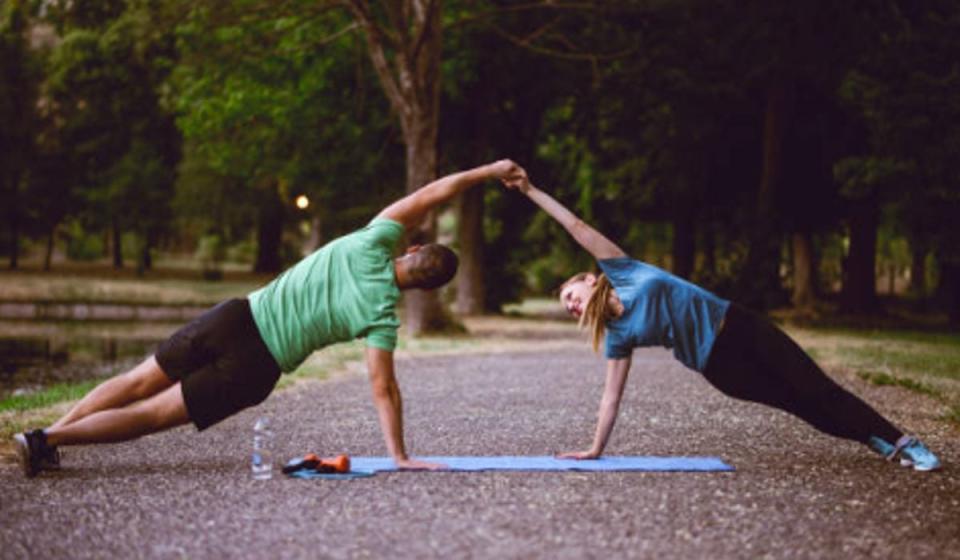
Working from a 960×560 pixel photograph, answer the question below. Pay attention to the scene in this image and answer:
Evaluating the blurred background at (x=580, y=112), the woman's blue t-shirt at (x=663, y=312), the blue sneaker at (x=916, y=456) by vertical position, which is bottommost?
the blue sneaker at (x=916, y=456)

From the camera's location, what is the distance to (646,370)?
49.4 ft

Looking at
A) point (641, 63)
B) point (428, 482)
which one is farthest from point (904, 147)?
point (428, 482)

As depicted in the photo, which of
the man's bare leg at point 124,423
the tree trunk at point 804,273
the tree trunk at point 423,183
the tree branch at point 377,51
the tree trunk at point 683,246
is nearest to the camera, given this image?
the man's bare leg at point 124,423

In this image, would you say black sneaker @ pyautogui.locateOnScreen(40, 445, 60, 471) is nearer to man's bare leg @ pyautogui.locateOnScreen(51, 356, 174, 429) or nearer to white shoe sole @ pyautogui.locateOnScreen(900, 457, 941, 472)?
man's bare leg @ pyautogui.locateOnScreen(51, 356, 174, 429)

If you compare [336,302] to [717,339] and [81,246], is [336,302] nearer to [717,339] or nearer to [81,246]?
[717,339]

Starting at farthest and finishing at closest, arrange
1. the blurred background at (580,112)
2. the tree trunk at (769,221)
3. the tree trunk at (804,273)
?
the tree trunk at (804,273)
the tree trunk at (769,221)
the blurred background at (580,112)

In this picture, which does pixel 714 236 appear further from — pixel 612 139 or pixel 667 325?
pixel 667 325

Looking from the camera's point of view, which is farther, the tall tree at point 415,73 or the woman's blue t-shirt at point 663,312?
the tall tree at point 415,73

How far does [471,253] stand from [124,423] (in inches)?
896

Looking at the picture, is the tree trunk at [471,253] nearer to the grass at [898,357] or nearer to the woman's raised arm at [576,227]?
the grass at [898,357]

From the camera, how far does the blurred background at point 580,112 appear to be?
19344 millimetres

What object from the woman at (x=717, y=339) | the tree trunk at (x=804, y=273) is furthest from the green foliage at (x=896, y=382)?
the tree trunk at (x=804, y=273)

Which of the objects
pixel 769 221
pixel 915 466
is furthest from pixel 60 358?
pixel 769 221

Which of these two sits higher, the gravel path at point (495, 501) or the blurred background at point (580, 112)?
the blurred background at point (580, 112)
